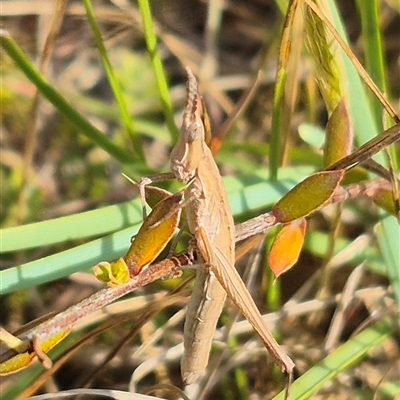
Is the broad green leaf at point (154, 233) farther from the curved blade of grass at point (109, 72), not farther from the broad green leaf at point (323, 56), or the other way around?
the curved blade of grass at point (109, 72)

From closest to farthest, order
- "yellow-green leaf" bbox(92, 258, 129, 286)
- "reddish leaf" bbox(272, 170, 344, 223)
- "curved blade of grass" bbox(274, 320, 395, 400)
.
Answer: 1. "yellow-green leaf" bbox(92, 258, 129, 286)
2. "reddish leaf" bbox(272, 170, 344, 223)
3. "curved blade of grass" bbox(274, 320, 395, 400)

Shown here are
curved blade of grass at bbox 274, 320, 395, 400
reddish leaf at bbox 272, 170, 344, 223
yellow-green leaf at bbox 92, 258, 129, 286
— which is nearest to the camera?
yellow-green leaf at bbox 92, 258, 129, 286

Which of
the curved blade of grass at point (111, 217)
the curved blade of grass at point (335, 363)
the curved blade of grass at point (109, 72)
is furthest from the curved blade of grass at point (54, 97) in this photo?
the curved blade of grass at point (335, 363)

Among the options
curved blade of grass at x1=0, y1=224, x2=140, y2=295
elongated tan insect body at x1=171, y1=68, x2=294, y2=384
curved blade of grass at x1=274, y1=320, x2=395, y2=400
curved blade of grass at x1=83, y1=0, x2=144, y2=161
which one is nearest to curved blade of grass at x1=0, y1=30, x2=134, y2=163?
curved blade of grass at x1=83, y1=0, x2=144, y2=161

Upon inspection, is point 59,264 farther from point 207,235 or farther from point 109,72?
point 109,72

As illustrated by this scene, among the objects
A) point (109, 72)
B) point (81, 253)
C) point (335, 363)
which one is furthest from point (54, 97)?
point (335, 363)

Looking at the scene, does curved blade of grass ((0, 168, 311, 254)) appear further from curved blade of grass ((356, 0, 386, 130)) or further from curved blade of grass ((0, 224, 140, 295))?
curved blade of grass ((356, 0, 386, 130))
